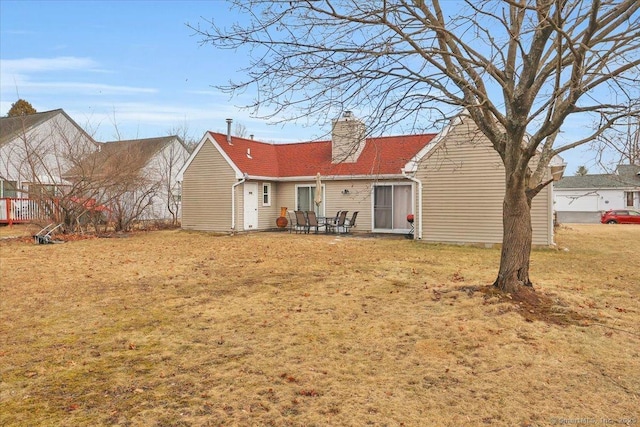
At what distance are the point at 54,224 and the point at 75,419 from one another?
17042mm

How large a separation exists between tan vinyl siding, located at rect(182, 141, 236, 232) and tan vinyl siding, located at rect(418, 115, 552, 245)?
8.92 metres

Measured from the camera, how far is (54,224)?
18.3m

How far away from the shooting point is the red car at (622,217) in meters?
34.7

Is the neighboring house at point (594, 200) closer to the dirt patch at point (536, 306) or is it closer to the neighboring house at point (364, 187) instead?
Result: the neighboring house at point (364, 187)

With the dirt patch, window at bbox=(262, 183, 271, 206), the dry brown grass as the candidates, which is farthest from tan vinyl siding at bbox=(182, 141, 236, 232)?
the dirt patch

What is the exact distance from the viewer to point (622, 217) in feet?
115

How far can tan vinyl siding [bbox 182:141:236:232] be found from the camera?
21.1 metres

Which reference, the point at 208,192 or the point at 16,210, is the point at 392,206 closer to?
the point at 208,192

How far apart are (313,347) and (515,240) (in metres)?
4.17

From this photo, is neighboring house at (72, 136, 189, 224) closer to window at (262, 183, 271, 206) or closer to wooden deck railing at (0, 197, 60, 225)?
wooden deck railing at (0, 197, 60, 225)

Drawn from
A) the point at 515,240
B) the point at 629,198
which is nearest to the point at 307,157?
the point at 515,240

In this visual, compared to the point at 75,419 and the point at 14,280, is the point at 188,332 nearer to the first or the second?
the point at 75,419

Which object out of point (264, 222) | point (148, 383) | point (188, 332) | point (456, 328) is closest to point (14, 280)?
point (188, 332)

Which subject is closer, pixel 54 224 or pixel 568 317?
pixel 568 317
